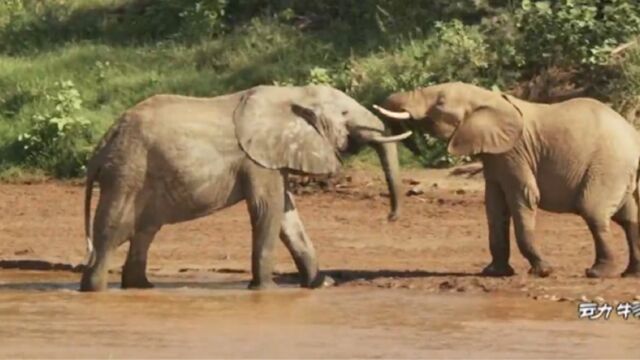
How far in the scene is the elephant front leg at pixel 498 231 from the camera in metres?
13.7

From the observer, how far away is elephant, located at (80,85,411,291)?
1324cm

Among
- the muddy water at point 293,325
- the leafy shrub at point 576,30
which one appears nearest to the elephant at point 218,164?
the muddy water at point 293,325

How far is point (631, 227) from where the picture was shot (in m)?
13.9

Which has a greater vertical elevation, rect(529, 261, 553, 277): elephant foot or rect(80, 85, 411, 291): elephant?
rect(80, 85, 411, 291): elephant

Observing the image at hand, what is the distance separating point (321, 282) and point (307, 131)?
1058mm

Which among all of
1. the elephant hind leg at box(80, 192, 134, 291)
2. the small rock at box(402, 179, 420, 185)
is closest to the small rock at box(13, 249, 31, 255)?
the elephant hind leg at box(80, 192, 134, 291)

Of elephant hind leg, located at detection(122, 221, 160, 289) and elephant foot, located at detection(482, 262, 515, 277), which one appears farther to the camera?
elephant foot, located at detection(482, 262, 515, 277)

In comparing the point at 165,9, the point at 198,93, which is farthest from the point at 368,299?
the point at 165,9

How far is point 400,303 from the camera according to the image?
500 inches

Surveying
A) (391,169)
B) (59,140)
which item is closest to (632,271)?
(391,169)

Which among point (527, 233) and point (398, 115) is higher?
point (398, 115)

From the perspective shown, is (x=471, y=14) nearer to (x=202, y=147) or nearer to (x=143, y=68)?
(x=143, y=68)

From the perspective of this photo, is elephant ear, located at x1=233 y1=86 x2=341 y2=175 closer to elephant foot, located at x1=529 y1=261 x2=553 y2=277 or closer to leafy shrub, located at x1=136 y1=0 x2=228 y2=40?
elephant foot, located at x1=529 y1=261 x2=553 y2=277

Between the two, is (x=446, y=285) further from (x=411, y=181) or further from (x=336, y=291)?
(x=411, y=181)
